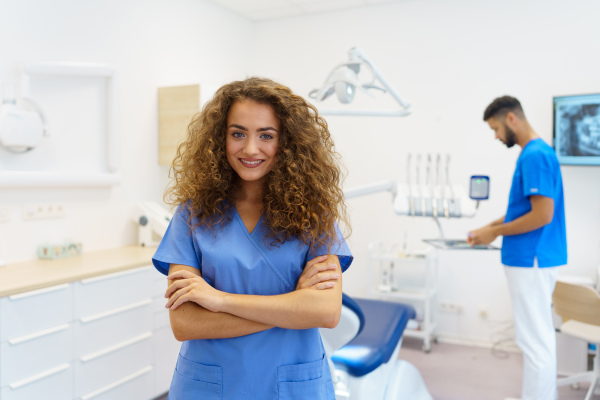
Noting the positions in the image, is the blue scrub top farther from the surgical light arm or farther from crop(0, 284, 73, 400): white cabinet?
crop(0, 284, 73, 400): white cabinet

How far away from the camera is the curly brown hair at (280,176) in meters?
1.23

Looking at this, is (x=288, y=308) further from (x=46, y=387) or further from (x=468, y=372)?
(x=468, y=372)

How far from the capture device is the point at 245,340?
1.20 m

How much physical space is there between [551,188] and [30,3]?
9.16ft

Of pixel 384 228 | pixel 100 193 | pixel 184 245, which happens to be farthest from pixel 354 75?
pixel 384 228

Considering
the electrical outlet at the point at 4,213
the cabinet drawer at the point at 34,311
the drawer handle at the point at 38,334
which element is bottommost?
the drawer handle at the point at 38,334

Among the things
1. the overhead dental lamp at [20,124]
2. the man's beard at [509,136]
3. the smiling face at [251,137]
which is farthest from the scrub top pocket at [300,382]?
the overhead dental lamp at [20,124]

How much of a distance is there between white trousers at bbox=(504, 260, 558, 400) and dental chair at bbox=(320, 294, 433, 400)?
22.0 inches

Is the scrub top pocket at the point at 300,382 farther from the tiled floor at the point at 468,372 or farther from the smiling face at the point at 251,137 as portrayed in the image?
the tiled floor at the point at 468,372

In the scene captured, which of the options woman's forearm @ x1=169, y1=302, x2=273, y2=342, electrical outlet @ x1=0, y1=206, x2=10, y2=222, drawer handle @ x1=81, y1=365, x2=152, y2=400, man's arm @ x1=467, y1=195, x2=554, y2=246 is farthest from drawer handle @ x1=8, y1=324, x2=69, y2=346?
man's arm @ x1=467, y1=195, x2=554, y2=246

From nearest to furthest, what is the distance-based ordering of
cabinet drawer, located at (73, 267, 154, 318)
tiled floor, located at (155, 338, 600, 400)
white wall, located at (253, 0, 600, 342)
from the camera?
1. cabinet drawer, located at (73, 267, 154, 318)
2. tiled floor, located at (155, 338, 600, 400)
3. white wall, located at (253, 0, 600, 342)

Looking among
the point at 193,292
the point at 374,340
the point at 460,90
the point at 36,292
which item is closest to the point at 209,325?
the point at 193,292

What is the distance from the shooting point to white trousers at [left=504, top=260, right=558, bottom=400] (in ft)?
8.00

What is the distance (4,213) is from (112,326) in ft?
2.61
